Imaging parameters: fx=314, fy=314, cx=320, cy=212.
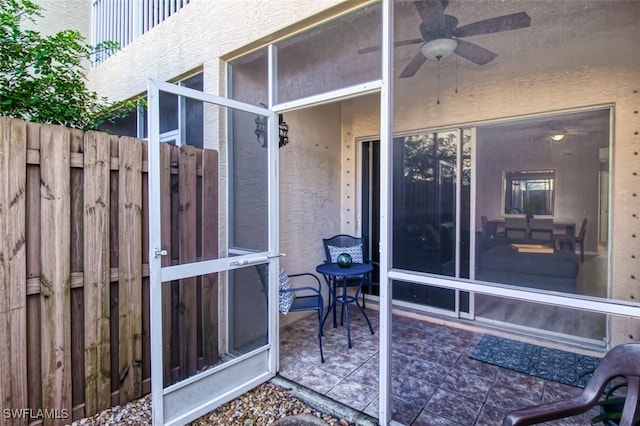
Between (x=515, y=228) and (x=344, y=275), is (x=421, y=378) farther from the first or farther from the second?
(x=515, y=228)

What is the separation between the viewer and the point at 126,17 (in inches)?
174

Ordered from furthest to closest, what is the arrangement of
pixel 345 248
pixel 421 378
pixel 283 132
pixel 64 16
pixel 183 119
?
pixel 64 16
pixel 345 248
pixel 283 132
pixel 183 119
pixel 421 378

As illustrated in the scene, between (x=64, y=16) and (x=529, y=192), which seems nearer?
(x=529, y=192)

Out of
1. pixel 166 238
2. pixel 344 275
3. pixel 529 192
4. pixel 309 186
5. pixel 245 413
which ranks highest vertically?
pixel 309 186

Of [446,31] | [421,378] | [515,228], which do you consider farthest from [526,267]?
[446,31]

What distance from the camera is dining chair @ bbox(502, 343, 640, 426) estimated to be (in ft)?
3.89

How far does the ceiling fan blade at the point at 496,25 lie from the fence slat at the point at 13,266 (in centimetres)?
307

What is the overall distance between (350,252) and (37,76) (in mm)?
3433

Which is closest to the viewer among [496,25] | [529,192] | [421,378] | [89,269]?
[89,269]

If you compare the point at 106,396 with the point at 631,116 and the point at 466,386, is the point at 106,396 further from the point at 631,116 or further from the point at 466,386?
the point at 631,116

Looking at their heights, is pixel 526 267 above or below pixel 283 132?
below

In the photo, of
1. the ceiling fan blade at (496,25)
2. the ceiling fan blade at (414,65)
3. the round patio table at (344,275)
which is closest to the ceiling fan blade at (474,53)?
the ceiling fan blade at (496,25)

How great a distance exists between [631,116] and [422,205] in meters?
1.85

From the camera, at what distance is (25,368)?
1.86 meters
